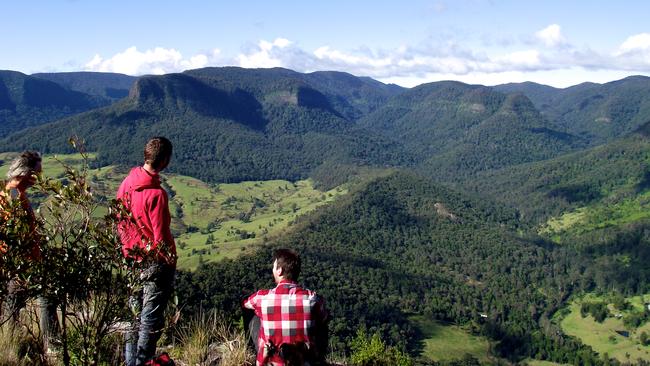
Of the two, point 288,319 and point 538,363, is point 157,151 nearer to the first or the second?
point 288,319

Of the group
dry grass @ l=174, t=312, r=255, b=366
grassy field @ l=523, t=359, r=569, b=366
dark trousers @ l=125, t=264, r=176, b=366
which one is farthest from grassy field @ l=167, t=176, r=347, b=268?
dark trousers @ l=125, t=264, r=176, b=366

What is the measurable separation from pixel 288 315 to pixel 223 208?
141510 mm

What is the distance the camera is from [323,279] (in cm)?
7494

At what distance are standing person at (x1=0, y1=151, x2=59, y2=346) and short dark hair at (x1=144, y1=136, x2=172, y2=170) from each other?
3.65 ft

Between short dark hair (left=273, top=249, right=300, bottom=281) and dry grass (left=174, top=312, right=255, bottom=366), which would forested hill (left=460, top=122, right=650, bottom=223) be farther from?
short dark hair (left=273, top=249, right=300, bottom=281)

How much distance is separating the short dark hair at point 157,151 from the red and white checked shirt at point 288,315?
6.47 ft

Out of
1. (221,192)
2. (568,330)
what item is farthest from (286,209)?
(568,330)

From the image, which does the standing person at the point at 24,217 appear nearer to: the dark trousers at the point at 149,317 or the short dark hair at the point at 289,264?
the dark trousers at the point at 149,317

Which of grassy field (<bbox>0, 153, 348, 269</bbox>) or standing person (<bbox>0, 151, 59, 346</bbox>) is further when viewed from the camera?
grassy field (<bbox>0, 153, 348, 269</bbox>)

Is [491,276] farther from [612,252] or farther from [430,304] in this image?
[612,252]

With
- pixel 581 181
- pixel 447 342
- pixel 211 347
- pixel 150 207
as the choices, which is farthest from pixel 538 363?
pixel 581 181

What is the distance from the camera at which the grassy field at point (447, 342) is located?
71.4m

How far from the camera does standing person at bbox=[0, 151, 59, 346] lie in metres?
4.67

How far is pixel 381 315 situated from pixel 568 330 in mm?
35523
